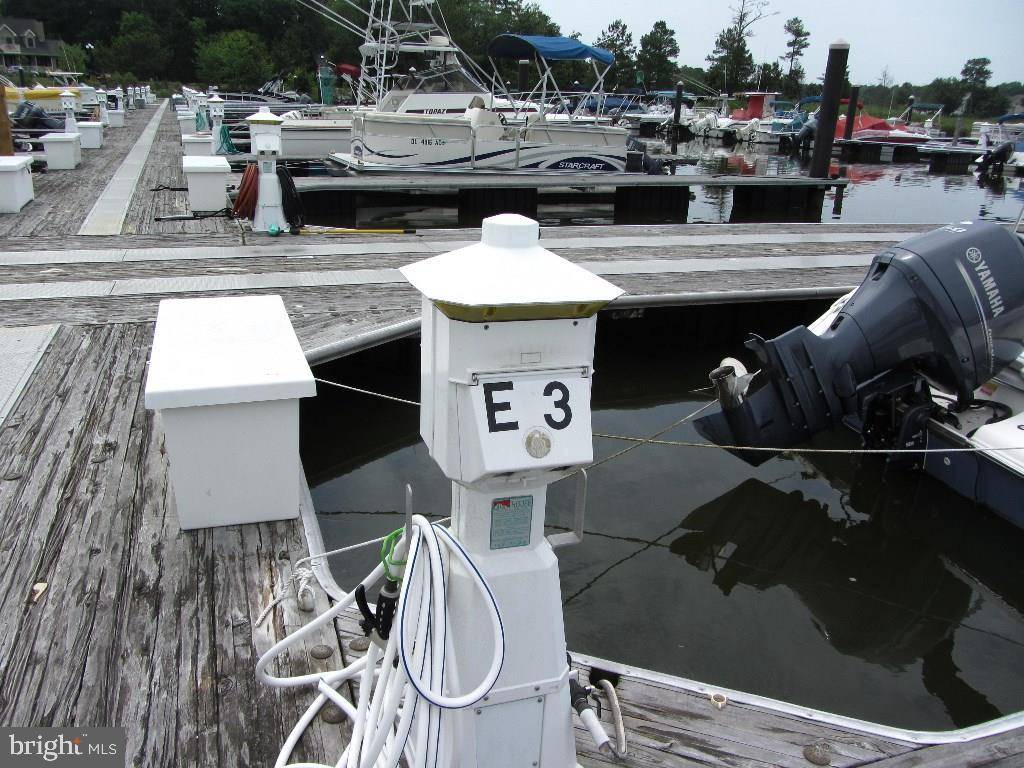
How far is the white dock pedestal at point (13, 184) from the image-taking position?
1029cm

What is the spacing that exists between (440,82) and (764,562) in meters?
16.4

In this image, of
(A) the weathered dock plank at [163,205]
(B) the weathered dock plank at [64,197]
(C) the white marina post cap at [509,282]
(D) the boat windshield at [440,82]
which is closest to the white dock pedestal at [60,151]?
(B) the weathered dock plank at [64,197]

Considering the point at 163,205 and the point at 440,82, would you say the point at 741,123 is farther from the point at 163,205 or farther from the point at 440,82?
the point at 163,205

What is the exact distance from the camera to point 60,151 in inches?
574

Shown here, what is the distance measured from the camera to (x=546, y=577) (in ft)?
6.77

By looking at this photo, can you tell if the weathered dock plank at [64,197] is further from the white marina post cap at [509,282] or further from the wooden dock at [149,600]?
the white marina post cap at [509,282]

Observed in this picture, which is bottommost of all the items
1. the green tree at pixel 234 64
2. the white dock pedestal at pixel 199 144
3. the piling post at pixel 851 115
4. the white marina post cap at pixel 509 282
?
the white marina post cap at pixel 509 282

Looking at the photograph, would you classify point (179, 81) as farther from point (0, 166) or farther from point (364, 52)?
point (0, 166)

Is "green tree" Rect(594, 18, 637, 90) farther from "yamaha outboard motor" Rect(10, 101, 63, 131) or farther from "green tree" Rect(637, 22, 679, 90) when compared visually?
"yamaha outboard motor" Rect(10, 101, 63, 131)

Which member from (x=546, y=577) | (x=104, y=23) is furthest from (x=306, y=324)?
(x=104, y=23)

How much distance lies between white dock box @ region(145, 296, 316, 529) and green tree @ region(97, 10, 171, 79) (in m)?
73.4

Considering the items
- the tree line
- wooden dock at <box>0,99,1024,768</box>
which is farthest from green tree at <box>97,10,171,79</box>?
wooden dock at <box>0,99,1024,768</box>

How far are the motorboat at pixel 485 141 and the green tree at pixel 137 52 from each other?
58133 mm

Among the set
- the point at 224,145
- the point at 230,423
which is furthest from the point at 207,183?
the point at 230,423
